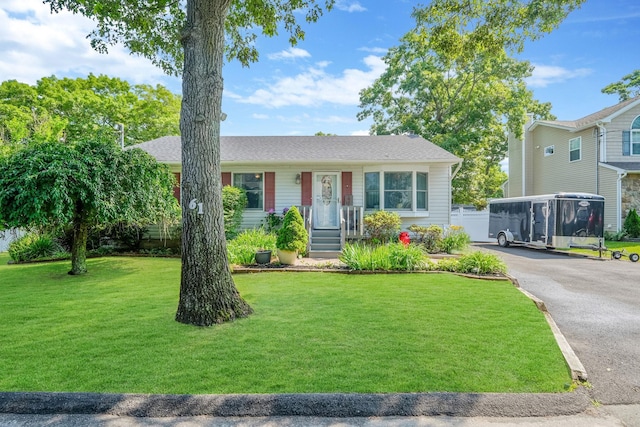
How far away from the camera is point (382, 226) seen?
11203 millimetres

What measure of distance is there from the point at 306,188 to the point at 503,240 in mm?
10029

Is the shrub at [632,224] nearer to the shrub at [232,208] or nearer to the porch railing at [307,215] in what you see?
the porch railing at [307,215]

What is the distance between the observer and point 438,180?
12.8m

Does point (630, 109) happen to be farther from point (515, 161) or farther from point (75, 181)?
point (75, 181)

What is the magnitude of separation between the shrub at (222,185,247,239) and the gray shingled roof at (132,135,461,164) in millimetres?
1366

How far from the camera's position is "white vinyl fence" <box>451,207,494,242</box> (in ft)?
61.5

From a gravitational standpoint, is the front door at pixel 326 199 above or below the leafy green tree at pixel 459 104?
below

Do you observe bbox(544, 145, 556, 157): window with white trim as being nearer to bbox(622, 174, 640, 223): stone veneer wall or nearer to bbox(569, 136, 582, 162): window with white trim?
bbox(569, 136, 582, 162): window with white trim

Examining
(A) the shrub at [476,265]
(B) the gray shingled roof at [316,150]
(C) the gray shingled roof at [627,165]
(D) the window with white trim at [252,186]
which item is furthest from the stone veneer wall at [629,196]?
(D) the window with white trim at [252,186]

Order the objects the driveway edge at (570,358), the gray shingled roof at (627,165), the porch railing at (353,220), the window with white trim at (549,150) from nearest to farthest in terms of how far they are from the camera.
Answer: the driveway edge at (570,358) → the porch railing at (353,220) → the gray shingled roof at (627,165) → the window with white trim at (549,150)

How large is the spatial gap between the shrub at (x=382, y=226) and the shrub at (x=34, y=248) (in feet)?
31.8

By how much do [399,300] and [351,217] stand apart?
22.5 ft

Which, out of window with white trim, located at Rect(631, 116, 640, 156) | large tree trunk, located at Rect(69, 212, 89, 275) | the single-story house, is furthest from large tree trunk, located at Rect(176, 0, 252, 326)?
window with white trim, located at Rect(631, 116, 640, 156)

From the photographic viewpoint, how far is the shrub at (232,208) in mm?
11344
